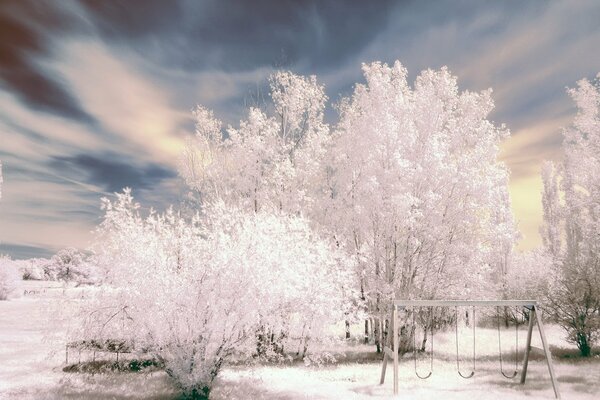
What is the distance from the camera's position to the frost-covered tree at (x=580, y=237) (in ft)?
59.5

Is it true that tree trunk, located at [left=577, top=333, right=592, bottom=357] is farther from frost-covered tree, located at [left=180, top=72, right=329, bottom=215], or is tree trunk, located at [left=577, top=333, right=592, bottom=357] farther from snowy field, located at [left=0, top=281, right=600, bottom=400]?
frost-covered tree, located at [left=180, top=72, right=329, bottom=215]

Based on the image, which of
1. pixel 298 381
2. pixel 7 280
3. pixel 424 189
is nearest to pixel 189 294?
pixel 298 381

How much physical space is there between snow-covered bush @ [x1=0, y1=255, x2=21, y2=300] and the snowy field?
1164 inches

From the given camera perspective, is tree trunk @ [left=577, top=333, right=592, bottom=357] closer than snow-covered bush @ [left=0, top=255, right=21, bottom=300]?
Yes

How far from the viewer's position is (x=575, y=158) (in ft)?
75.4

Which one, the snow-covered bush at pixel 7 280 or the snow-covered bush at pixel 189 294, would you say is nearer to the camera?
the snow-covered bush at pixel 189 294

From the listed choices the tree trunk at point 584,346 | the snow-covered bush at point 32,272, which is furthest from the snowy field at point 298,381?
the snow-covered bush at point 32,272

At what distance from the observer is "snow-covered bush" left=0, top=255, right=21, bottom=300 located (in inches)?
1703

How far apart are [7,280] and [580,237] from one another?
48.6m

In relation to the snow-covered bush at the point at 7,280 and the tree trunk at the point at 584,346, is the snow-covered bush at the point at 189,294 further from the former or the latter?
the snow-covered bush at the point at 7,280

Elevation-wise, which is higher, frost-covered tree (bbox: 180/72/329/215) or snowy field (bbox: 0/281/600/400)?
frost-covered tree (bbox: 180/72/329/215)

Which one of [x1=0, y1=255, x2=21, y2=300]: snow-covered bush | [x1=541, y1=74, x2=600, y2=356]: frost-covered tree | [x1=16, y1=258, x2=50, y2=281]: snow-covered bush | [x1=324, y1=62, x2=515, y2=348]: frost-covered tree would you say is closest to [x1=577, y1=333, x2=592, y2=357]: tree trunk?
[x1=541, y1=74, x2=600, y2=356]: frost-covered tree

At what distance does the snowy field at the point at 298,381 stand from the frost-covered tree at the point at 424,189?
11.4 ft

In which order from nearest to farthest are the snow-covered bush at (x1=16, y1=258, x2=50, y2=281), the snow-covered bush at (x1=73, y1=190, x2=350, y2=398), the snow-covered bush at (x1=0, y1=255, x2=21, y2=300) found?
the snow-covered bush at (x1=73, y1=190, x2=350, y2=398) < the snow-covered bush at (x1=0, y1=255, x2=21, y2=300) < the snow-covered bush at (x1=16, y1=258, x2=50, y2=281)
